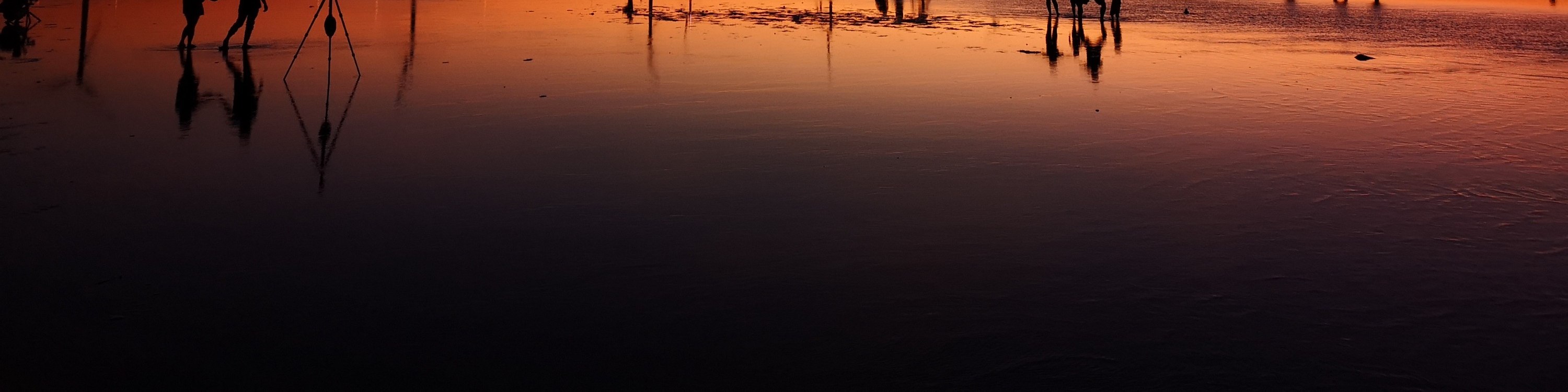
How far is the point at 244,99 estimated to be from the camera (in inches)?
463

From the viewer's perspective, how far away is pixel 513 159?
335 inches

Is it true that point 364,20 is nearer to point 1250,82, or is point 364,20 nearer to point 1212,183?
point 1250,82

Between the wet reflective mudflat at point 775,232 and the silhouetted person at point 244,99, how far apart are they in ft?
0.39

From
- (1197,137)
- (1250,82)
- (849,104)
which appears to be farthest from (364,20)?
(1197,137)

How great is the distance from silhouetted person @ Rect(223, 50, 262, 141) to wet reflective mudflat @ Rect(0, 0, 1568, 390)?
12 cm

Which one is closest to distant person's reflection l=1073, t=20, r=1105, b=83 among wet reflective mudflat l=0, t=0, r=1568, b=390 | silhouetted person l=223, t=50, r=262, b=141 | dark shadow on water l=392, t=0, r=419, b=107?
wet reflective mudflat l=0, t=0, r=1568, b=390

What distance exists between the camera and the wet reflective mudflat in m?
4.45

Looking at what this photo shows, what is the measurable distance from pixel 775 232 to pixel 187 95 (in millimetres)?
8406

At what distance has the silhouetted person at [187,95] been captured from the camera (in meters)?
10.5

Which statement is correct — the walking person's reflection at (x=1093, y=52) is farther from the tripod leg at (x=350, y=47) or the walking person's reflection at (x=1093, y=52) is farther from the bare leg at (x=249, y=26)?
the bare leg at (x=249, y=26)

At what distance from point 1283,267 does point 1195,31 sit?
20130 mm

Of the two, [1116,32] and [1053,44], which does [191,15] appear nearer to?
[1053,44]

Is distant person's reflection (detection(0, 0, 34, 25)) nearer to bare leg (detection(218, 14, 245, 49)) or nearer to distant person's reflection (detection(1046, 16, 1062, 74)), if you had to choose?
bare leg (detection(218, 14, 245, 49))

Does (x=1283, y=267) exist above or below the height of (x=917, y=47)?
below
